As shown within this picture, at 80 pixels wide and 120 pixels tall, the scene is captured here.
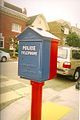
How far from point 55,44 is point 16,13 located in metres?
0.65

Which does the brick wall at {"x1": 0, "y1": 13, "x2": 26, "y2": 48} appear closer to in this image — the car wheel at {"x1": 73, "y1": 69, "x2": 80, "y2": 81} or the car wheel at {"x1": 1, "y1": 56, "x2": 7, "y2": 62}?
the car wheel at {"x1": 1, "y1": 56, "x2": 7, "y2": 62}

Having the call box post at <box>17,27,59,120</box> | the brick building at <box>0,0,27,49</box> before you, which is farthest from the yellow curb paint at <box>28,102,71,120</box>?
the brick building at <box>0,0,27,49</box>

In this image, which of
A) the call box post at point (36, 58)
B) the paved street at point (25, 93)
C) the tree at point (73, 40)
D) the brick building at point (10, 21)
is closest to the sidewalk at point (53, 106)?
the paved street at point (25, 93)

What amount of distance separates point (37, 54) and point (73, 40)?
78 cm

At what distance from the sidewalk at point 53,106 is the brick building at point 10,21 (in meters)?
0.93

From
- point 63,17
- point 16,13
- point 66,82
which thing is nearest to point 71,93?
point 66,82

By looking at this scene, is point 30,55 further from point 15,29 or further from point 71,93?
point 71,93

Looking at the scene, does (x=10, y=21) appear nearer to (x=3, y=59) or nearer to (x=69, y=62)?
(x=3, y=59)

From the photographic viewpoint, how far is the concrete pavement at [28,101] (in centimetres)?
280

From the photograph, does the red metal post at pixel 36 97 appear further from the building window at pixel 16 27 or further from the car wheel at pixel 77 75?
the car wheel at pixel 77 75

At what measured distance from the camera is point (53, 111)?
2881 millimetres

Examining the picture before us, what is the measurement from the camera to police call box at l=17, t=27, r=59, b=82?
1858mm

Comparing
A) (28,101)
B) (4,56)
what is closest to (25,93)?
(28,101)

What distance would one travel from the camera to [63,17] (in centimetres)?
246
